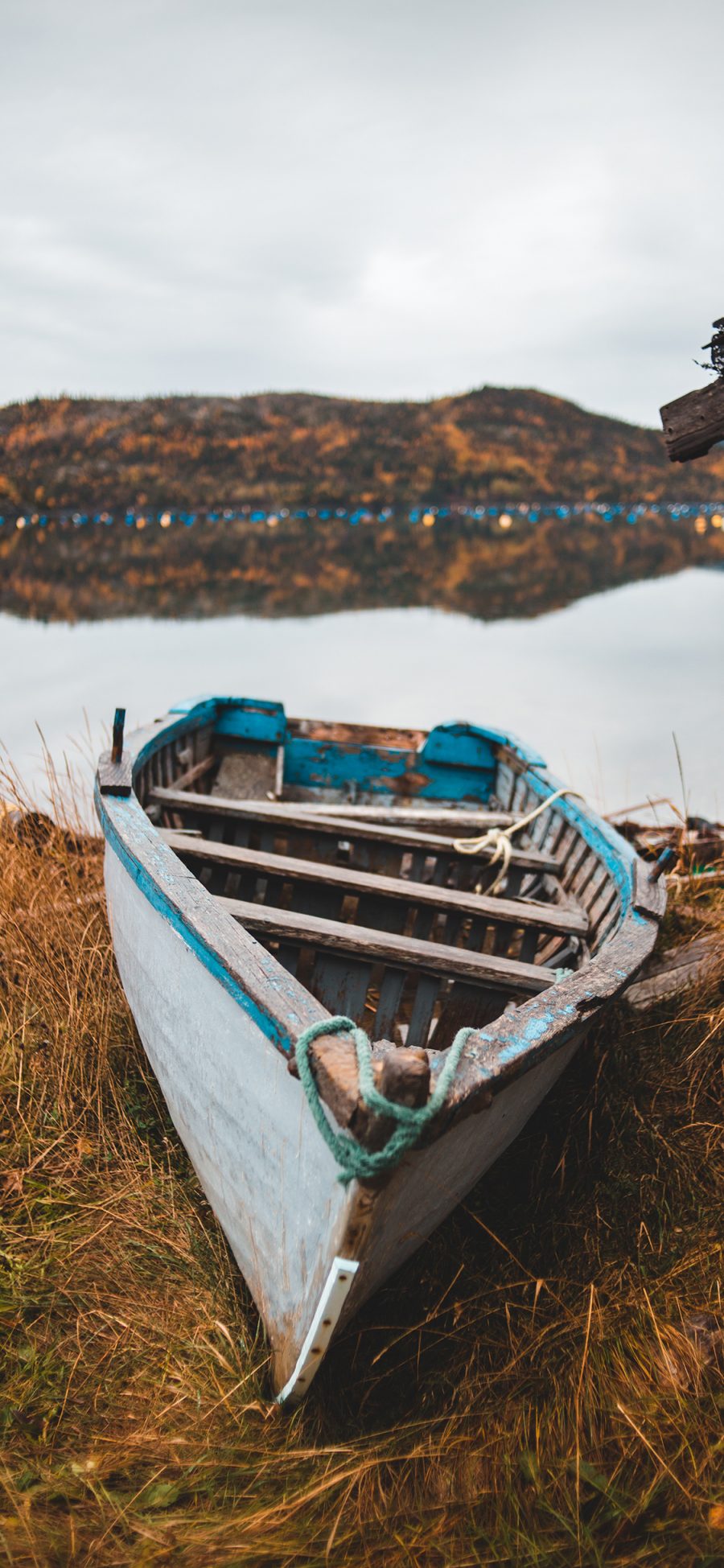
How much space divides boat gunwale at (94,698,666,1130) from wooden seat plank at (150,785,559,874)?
0.44 metres

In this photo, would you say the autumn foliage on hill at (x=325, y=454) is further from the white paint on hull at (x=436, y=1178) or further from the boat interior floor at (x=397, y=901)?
the white paint on hull at (x=436, y=1178)

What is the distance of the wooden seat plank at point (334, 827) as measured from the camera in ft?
14.0

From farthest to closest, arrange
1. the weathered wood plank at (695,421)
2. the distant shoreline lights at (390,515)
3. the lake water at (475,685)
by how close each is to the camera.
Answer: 1. the distant shoreline lights at (390,515)
2. the lake water at (475,685)
3. the weathered wood plank at (695,421)

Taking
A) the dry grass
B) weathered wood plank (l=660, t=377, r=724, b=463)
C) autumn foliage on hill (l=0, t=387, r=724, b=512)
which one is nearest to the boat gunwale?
the dry grass

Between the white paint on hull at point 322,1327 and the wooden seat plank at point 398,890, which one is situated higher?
the wooden seat plank at point 398,890

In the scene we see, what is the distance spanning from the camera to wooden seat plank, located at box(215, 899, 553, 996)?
3.05 meters

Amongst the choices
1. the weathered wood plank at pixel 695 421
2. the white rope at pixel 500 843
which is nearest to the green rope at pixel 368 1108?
the weathered wood plank at pixel 695 421

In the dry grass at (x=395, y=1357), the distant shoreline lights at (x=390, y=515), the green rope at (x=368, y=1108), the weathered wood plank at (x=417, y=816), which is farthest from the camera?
the distant shoreline lights at (x=390, y=515)

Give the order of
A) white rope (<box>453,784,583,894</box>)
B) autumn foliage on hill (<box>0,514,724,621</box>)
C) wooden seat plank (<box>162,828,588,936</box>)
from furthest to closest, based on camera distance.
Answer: autumn foliage on hill (<box>0,514,724,621</box>) < white rope (<box>453,784,583,894</box>) < wooden seat plank (<box>162,828,588,936</box>)

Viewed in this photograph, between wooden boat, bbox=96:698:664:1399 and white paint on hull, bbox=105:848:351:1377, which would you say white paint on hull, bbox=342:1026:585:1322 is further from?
white paint on hull, bbox=105:848:351:1377

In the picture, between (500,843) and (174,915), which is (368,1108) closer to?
(174,915)

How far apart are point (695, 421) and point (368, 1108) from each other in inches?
84.4

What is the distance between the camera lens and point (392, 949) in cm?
306

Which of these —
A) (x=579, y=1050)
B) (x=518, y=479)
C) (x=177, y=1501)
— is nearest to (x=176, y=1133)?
(x=177, y=1501)
